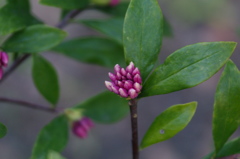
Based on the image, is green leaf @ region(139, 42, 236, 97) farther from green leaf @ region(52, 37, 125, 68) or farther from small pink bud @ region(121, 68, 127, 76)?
green leaf @ region(52, 37, 125, 68)

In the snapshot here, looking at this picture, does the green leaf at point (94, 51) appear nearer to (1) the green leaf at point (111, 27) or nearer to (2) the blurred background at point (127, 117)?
(1) the green leaf at point (111, 27)

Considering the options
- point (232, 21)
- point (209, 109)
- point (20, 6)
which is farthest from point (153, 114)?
point (20, 6)

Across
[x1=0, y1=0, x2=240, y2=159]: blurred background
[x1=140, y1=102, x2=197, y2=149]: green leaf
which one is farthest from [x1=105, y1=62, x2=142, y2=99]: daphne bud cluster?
[x1=0, y1=0, x2=240, y2=159]: blurred background

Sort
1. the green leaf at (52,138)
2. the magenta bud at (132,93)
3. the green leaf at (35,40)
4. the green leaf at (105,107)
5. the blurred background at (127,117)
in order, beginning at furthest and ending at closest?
the blurred background at (127,117)
the green leaf at (105,107)
the green leaf at (52,138)
the green leaf at (35,40)
the magenta bud at (132,93)

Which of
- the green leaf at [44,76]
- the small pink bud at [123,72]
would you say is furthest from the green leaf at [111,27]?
the small pink bud at [123,72]

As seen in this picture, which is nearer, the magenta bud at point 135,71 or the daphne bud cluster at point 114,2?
the magenta bud at point 135,71

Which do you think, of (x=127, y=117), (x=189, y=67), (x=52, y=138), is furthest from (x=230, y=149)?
(x=127, y=117)

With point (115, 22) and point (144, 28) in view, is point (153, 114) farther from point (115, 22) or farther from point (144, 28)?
point (144, 28)
